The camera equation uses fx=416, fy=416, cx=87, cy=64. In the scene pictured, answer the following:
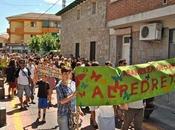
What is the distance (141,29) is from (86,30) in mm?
9239

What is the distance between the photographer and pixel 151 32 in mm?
14766

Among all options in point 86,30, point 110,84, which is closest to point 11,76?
point 86,30

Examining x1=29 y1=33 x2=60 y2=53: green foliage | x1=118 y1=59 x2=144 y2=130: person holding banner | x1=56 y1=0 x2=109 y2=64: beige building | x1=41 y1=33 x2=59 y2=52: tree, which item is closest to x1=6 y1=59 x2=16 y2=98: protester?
→ x1=56 y1=0 x2=109 y2=64: beige building

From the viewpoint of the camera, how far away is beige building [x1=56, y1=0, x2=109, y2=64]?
21108mm

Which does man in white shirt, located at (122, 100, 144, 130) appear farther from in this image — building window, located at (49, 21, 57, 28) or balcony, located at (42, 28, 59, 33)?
building window, located at (49, 21, 57, 28)

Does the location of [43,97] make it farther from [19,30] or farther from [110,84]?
[19,30]

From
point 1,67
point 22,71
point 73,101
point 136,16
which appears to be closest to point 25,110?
point 22,71

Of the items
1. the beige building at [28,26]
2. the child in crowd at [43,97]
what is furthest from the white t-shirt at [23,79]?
the beige building at [28,26]

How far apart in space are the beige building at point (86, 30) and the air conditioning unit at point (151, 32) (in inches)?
191

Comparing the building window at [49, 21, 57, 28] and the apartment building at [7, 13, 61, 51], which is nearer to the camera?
the apartment building at [7, 13, 61, 51]

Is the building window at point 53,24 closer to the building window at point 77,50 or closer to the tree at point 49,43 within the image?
the tree at point 49,43

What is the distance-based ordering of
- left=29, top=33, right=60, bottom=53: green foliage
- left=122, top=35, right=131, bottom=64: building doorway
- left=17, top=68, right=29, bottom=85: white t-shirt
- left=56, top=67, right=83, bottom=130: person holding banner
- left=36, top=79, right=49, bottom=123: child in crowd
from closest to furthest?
left=56, top=67, right=83, bottom=130: person holding banner
left=36, top=79, right=49, bottom=123: child in crowd
left=17, top=68, right=29, bottom=85: white t-shirt
left=122, top=35, right=131, bottom=64: building doorway
left=29, top=33, right=60, bottom=53: green foliage

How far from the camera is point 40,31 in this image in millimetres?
82938

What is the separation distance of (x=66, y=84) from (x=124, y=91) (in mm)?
1051
